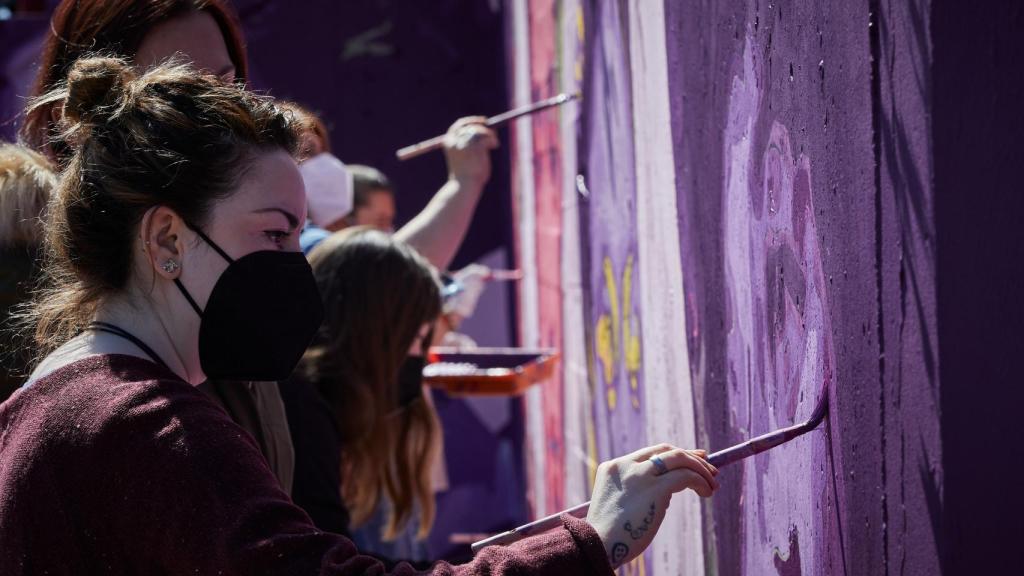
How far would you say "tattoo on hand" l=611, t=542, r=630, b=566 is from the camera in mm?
1311

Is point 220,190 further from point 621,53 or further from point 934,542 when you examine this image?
point 621,53

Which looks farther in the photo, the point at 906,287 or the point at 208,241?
the point at 208,241

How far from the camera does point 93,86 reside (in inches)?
62.2

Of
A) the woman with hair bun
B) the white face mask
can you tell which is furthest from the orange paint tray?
the woman with hair bun

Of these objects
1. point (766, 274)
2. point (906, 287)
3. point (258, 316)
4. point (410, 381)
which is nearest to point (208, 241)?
point (258, 316)

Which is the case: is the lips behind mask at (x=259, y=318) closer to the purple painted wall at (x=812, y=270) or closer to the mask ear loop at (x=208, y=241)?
the mask ear loop at (x=208, y=241)

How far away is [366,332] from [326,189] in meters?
1.18

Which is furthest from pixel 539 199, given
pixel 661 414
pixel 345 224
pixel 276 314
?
pixel 276 314

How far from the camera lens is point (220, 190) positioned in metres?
1.49

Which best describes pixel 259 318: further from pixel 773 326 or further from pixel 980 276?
pixel 980 276

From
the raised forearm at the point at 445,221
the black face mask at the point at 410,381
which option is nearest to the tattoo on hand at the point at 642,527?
the black face mask at the point at 410,381

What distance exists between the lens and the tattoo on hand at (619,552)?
1.31 meters

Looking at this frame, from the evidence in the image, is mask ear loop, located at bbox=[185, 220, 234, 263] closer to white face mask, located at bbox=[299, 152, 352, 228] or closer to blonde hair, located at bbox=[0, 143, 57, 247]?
blonde hair, located at bbox=[0, 143, 57, 247]

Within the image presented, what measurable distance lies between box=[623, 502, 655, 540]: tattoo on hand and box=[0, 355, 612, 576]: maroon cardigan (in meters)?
0.04
